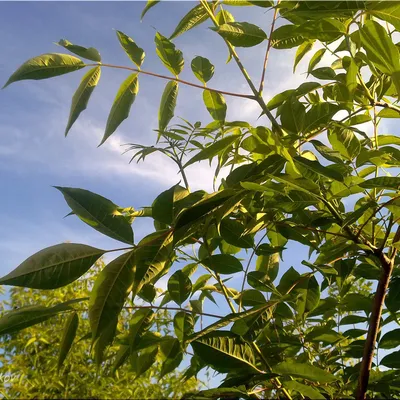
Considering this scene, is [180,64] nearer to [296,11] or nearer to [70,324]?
[296,11]

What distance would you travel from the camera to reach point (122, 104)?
28.5 inches

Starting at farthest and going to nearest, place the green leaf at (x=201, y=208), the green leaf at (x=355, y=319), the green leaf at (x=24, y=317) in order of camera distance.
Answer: the green leaf at (x=355, y=319) < the green leaf at (x=24, y=317) < the green leaf at (x=201, y=208)

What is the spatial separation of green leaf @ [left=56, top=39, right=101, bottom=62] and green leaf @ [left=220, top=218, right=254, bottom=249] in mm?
339

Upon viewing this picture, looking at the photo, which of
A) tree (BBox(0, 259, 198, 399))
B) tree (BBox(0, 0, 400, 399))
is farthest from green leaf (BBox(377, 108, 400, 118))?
tree (BBox(0, 259, 198, 399))

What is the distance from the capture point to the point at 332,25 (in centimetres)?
62

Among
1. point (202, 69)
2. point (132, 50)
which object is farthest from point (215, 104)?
point (132, 50)

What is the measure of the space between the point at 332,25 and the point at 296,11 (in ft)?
0.37

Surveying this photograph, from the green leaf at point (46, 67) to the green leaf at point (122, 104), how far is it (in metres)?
0.08

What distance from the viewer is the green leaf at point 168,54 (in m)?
0.72

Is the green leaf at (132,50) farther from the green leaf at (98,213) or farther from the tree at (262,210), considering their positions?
the green leaf at (98,213)

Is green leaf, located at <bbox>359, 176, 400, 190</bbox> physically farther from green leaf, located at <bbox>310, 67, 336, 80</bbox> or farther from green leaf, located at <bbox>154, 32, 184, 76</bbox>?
A: green leaf, located at <bbox>154, 32, 184, 76</bbox>

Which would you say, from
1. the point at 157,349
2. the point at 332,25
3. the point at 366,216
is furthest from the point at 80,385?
the point at 332,25

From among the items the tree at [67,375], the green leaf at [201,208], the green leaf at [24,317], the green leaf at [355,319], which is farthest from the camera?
the tree at [67,375]

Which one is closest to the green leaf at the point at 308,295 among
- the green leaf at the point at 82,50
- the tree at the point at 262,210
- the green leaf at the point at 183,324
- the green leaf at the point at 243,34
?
the tree at the point at 262,210
